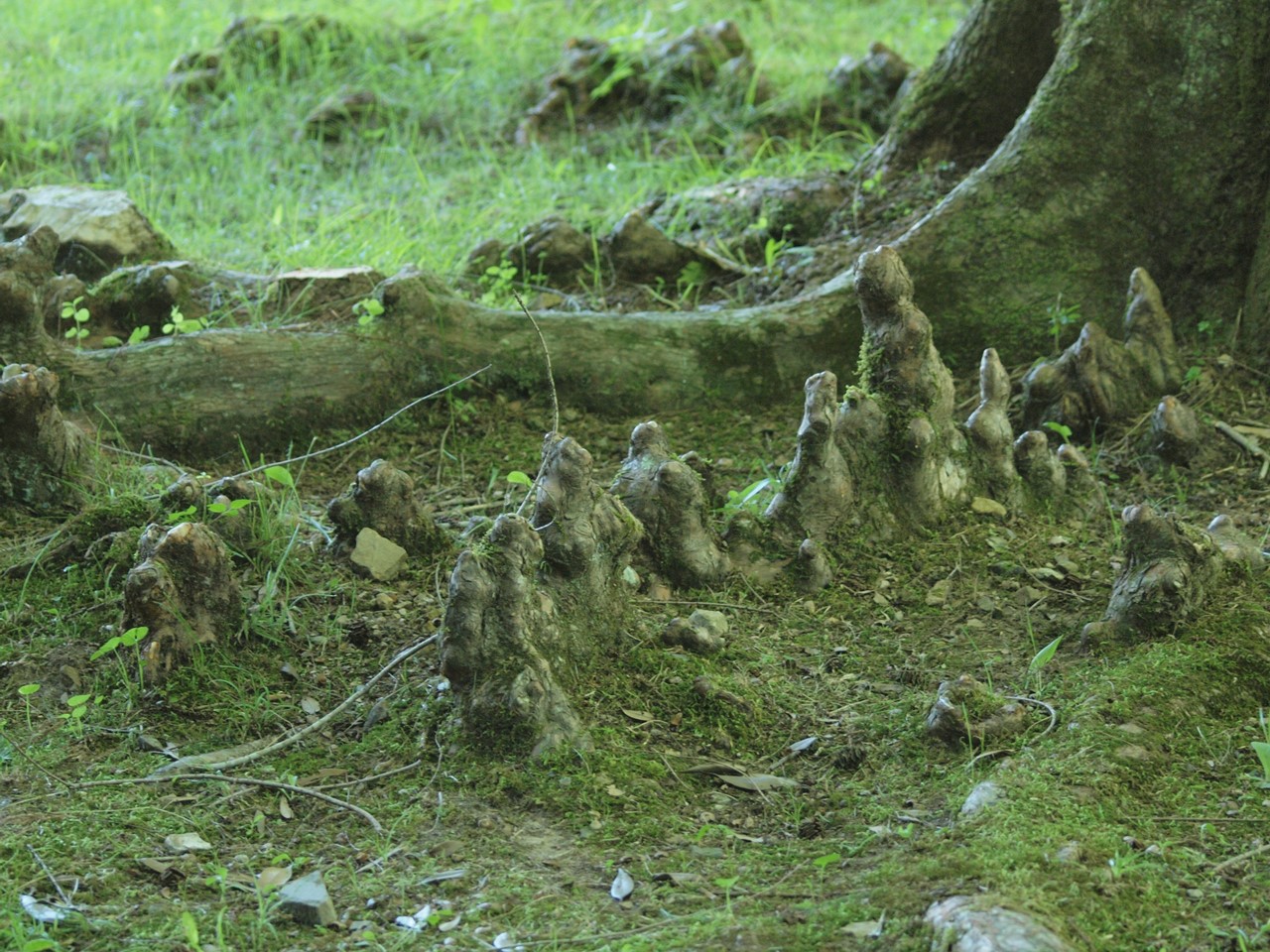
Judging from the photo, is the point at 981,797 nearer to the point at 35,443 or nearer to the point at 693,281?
the point at 35,443

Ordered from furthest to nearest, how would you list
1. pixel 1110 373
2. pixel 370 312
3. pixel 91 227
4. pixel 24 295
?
pixel 91 227 < pixel 370 312 < pixel 1110 373 < pixel 24 295

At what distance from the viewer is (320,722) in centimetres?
294

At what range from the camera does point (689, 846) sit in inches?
100

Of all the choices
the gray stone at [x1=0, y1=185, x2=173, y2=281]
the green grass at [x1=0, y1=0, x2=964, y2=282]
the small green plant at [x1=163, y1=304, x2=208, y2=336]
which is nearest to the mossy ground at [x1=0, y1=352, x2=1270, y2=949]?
→ the small green plant at [x1=163, y1=304, x2=208, y2=336]

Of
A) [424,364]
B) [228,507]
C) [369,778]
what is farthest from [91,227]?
[369,778]

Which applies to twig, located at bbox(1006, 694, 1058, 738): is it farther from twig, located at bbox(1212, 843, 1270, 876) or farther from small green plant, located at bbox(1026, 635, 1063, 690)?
twig, located at bbox(1212, 843, 1270, 876)

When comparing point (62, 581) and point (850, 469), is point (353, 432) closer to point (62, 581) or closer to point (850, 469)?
point (62, 581)

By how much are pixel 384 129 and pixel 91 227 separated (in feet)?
9.00

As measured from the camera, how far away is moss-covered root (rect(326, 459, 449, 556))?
3.63m

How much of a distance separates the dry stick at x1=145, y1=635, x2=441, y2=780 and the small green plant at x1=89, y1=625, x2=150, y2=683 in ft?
1.19

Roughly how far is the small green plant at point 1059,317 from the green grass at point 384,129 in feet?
6.26

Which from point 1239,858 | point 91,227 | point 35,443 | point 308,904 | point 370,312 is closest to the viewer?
point 308,904

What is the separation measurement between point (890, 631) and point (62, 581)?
227cm

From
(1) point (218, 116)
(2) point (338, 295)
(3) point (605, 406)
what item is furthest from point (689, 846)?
(1) point (218, 116)
